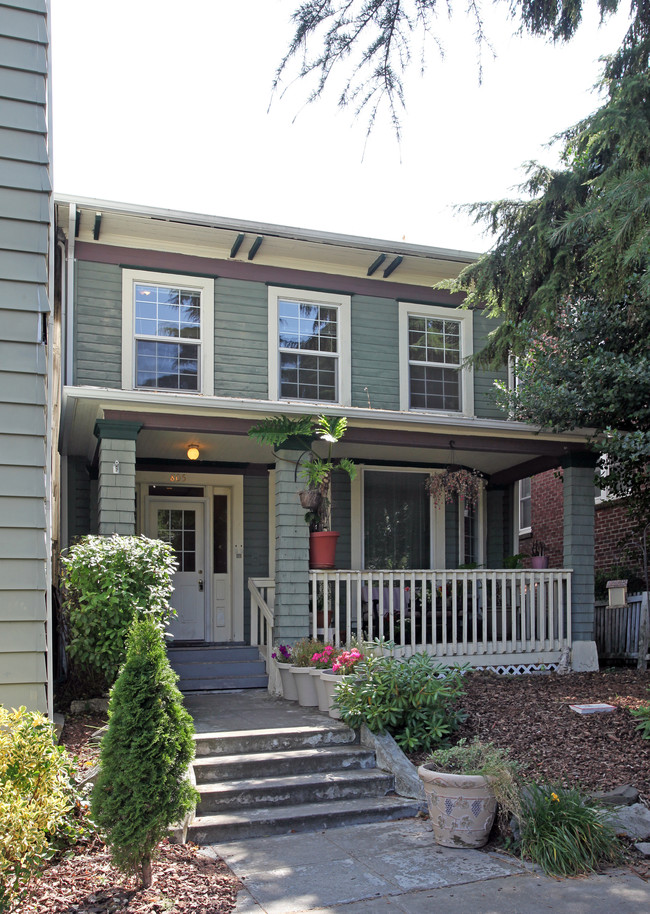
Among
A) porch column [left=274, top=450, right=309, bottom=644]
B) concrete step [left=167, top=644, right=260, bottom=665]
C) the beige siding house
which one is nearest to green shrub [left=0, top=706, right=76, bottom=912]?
the beige siding house

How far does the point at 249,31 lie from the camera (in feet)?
14.3

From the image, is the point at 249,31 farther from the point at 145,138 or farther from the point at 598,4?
the point at 598,4

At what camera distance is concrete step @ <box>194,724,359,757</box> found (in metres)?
6.54

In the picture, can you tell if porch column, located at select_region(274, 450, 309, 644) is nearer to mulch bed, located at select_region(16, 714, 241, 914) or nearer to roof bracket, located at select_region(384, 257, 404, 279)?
roof bracket, located at select_region(384, 257, 404, 279)

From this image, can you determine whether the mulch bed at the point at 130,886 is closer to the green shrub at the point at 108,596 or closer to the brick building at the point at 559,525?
the green shrub at the point at 108,596

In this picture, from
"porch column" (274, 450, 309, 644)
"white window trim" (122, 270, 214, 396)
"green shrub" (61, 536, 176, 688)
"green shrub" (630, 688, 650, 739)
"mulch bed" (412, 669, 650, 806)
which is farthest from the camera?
"white window trim" (122, 270, 214, 396)

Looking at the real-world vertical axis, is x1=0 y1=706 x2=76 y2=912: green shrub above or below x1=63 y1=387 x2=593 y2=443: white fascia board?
below

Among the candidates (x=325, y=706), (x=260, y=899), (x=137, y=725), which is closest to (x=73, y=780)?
(x=137, y=725)

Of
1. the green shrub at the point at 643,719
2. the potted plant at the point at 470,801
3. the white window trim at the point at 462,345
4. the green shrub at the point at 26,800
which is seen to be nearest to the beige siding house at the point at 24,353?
the green shrub at the point at 26,800

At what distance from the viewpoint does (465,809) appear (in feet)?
16.9

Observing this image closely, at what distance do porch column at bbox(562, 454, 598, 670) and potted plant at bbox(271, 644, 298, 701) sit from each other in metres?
3.79

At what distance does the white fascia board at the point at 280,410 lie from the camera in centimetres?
852

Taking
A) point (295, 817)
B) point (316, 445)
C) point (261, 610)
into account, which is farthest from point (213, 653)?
point (295, 817)

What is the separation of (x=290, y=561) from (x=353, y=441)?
66.7 inches
